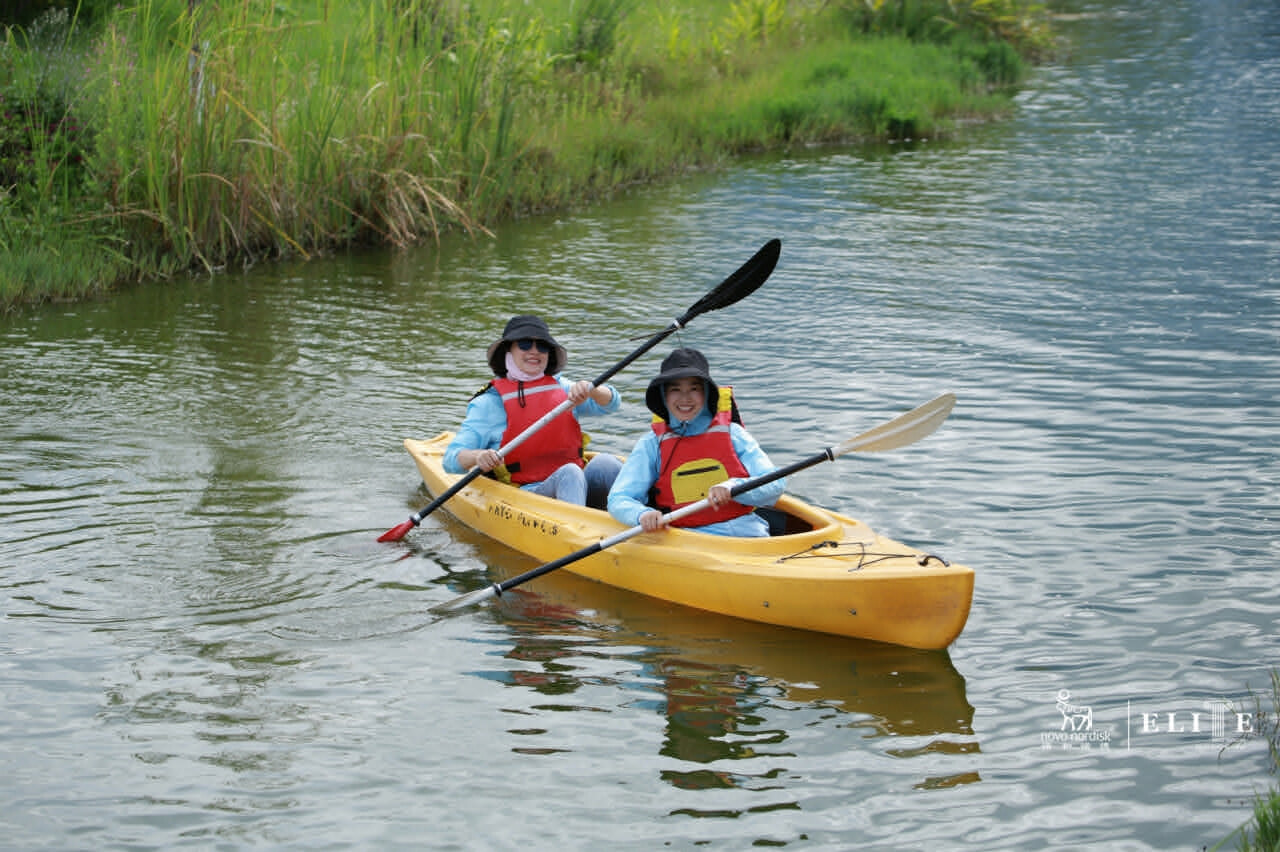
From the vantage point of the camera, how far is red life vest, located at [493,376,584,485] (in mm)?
7363

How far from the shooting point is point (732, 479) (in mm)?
6238

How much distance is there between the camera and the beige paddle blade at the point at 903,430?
5949 millimetres

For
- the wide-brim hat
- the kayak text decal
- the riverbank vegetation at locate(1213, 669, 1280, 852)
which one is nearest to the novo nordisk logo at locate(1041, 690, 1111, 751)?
the riverbank vegetation at locate(1213, 669, 1280, 852)

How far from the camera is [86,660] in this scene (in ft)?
18.9

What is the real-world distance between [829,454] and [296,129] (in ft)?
24.8

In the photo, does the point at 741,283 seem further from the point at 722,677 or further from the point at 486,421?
the point at 722,677

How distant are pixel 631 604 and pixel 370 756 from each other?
1.77 metres

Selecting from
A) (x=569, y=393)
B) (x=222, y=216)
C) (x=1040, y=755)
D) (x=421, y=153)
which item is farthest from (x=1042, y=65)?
(x=1040, y=755)

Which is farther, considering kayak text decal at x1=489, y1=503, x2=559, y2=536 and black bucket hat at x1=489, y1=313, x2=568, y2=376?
black bucket hat at x1=489, y1=313, x2=568, y2=376

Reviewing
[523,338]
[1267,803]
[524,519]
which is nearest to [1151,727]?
[1267,803]

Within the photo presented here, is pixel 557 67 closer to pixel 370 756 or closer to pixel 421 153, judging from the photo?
pixel 421 153

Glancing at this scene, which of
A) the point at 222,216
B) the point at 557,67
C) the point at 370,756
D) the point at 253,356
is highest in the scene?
the point at 557,67

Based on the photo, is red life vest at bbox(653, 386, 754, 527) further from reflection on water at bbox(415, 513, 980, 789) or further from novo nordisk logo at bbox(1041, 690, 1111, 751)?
novo nordisk logo at bbox(1041, 690, 1111, 751)

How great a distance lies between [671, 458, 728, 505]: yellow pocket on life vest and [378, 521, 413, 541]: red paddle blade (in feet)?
5.17
